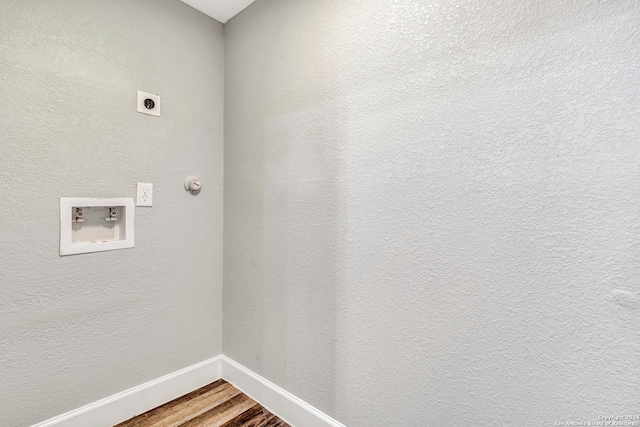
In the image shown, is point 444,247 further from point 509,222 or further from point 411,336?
point 411,336

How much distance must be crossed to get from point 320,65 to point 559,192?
1076 millimetres

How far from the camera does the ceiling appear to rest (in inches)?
66.4

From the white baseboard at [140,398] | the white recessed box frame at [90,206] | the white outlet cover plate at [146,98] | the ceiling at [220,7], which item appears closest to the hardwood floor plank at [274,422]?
the white baseboard at [140,398]

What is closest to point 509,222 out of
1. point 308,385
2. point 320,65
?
point 320,65

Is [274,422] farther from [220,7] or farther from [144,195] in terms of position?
[220,7]

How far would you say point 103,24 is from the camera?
142 centimetres

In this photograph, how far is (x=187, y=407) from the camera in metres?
1.60

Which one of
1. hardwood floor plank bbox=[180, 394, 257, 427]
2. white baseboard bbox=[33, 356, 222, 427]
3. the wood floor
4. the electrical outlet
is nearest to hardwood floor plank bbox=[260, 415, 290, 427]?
the wood floor

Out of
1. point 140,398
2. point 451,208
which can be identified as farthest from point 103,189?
point 451,208

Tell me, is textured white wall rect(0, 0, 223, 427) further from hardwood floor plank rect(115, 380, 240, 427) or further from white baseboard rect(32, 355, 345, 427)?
hardwood floor plank rect(115, 380, 240, 427)

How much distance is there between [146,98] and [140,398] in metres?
1.59

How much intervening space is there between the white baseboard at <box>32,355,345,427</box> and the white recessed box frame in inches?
29.6

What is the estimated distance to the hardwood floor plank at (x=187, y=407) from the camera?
1.48m

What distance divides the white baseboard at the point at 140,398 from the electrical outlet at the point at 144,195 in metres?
0.98
